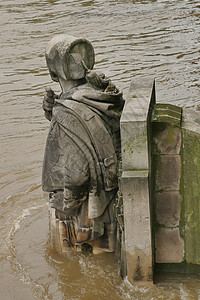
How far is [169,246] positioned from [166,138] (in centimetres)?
106

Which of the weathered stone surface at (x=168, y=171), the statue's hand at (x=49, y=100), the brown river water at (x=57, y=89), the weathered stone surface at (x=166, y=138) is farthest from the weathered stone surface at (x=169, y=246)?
the statue's hand at (x=49, y=100)

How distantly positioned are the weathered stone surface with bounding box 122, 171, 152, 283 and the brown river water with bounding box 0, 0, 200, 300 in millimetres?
208

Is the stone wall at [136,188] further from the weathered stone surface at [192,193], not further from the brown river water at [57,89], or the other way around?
the weathered stone surface at [192,193]

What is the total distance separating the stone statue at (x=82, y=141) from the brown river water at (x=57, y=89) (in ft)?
1.77

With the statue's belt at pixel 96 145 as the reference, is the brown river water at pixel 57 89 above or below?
below

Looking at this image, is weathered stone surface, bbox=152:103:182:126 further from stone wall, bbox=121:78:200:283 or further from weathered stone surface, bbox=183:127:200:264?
weathered stone surface, bbox=183:127:200:264

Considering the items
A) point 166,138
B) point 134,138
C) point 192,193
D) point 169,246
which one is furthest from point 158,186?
point 134,138

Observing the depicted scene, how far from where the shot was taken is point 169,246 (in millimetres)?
5840

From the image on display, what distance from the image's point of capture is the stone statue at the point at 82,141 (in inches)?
221

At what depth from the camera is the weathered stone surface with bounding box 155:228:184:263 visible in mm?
5797

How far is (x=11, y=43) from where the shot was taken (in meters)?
17.6

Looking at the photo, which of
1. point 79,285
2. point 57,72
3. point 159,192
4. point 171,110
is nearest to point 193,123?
point 171,110

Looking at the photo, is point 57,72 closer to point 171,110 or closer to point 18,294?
point 171,110

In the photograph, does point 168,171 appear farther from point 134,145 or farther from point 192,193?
point 134,145
